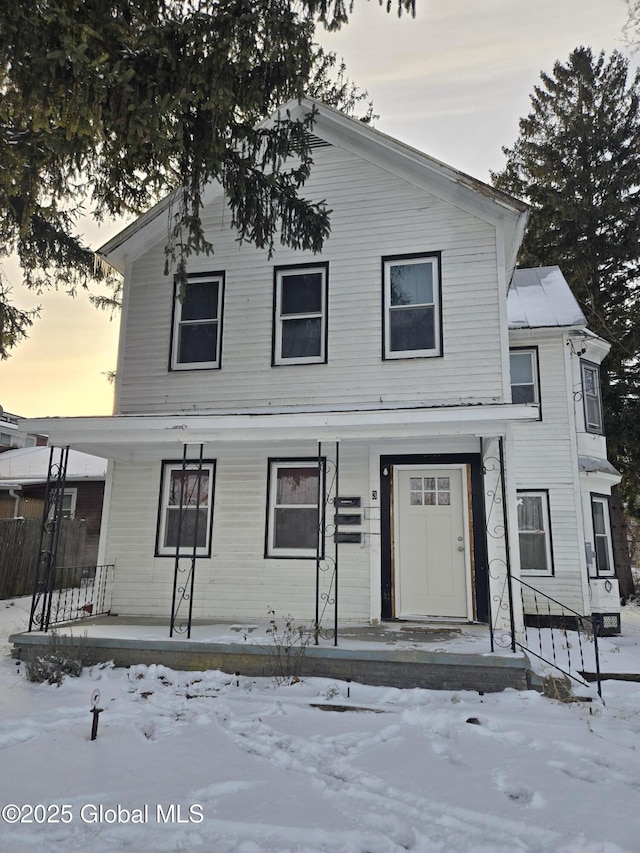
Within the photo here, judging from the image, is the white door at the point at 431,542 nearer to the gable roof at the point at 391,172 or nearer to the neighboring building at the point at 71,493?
the gable roof at the point at 391,172

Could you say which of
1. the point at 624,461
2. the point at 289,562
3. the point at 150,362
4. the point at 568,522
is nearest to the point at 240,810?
the point at 289,562

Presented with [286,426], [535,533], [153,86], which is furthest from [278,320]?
[535,533]

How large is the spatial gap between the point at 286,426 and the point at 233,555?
108 inches

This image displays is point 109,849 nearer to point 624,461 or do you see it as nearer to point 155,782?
point 155,782

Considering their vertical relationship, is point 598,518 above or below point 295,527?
above

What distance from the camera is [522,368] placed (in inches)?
520

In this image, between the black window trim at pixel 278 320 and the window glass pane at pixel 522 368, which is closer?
the black window trim at pixel 278 320

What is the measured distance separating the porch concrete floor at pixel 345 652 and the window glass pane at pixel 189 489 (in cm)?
209

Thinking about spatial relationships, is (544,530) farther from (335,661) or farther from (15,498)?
(15,498)

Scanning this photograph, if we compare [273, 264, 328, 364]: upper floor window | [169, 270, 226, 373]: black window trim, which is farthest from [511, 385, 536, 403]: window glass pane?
[169, 270, 226, 373]: black window trim

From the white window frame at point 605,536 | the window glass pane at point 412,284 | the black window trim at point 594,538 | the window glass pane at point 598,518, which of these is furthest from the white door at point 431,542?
the window glass pane at point 598,518

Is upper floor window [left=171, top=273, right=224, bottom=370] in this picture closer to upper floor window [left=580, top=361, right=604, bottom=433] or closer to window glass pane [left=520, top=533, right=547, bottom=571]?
window glass pane [left=520, top=533, right=547, bottom=571]

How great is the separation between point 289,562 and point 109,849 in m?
5.76

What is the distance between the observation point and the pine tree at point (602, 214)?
1747 centimetres
